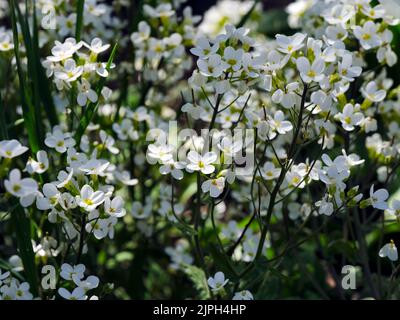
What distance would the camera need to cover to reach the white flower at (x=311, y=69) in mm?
1551

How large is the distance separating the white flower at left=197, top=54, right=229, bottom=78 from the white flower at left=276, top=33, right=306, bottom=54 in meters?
0.15

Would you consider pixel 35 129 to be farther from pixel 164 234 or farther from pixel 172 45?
pixel 164 234

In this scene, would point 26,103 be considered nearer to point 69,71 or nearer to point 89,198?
point 69,71


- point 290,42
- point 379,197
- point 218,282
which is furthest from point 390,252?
point 290,42

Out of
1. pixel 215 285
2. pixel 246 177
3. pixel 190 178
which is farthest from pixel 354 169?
pixel 215 285

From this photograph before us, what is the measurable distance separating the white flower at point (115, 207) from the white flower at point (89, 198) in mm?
40

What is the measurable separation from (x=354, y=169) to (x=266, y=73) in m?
0.91

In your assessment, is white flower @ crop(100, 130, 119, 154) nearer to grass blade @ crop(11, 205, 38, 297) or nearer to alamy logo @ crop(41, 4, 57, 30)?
grass blade @ crop(11, 205, 38, 297)

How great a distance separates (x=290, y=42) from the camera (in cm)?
166

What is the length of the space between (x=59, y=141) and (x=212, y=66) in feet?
1.50

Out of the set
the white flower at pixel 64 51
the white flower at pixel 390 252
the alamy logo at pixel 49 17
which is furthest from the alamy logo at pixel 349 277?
the alamy logo at pixel 49 17

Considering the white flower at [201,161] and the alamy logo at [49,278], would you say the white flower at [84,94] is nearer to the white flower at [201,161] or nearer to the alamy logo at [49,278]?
the white flower at [201,161]


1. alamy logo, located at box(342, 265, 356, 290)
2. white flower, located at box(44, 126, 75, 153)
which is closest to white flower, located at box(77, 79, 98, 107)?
white flower, located at box(44, 126, 75, 153)

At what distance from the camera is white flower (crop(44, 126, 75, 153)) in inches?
68.7
